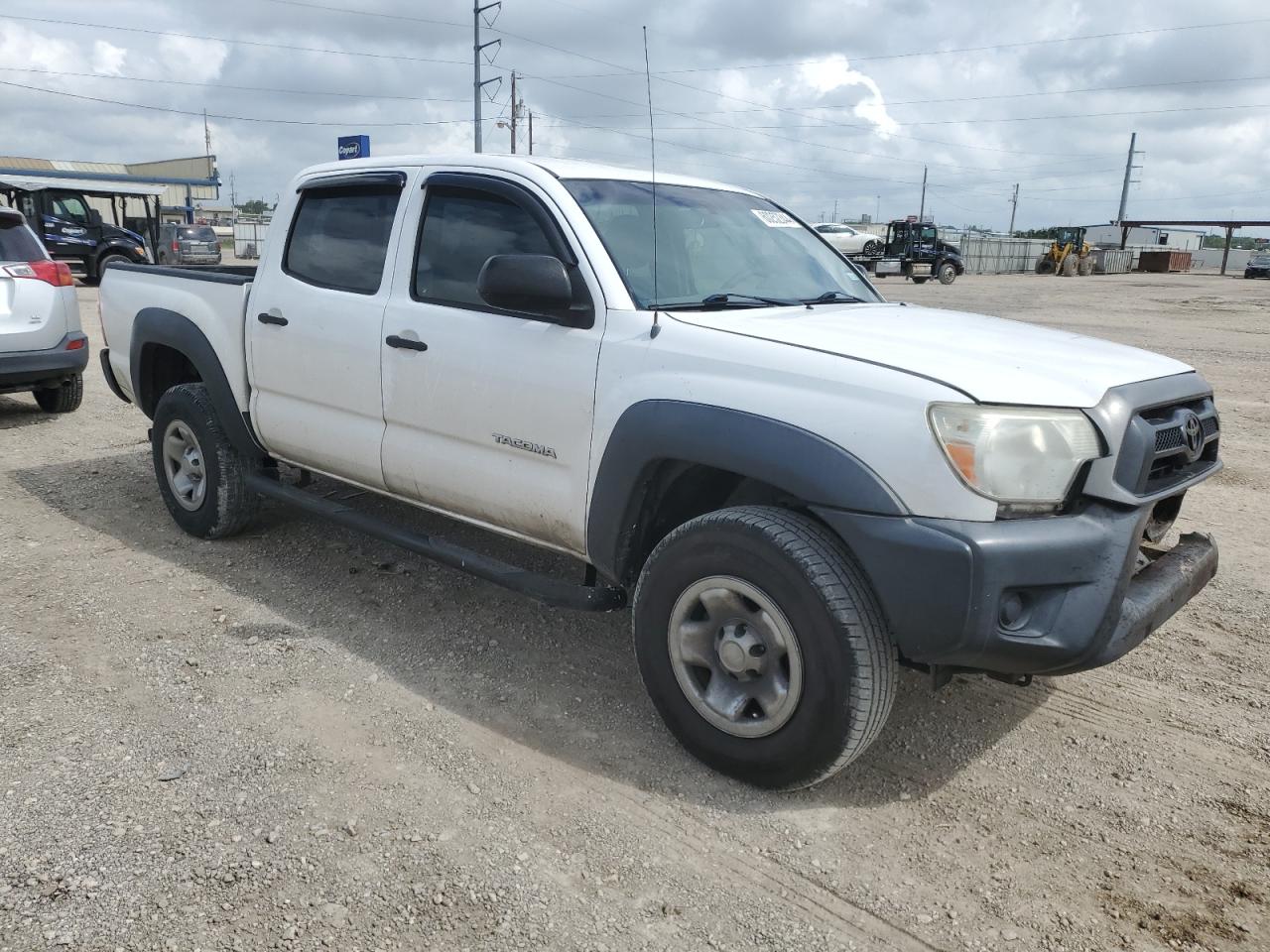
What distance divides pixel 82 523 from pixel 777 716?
175 inches

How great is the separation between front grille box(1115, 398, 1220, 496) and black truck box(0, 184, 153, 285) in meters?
23.4

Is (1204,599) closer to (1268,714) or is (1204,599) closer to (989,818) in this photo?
(1268,714)

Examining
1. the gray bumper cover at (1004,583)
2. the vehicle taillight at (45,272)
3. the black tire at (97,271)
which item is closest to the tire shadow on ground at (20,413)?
the vehicle taillight at (45,272)

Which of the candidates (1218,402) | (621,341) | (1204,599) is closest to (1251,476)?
(1204,599)

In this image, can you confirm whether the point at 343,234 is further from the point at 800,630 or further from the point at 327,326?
the point at 800,630

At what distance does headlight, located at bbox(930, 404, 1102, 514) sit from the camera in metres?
2.63

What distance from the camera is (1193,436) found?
123 inches

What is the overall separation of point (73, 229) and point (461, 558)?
23.0m

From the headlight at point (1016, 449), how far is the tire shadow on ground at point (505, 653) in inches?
41.5

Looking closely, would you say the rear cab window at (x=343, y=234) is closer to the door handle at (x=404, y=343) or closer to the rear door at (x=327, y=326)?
the rear door at (x=327, y=326)

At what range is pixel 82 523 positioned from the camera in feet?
18.6

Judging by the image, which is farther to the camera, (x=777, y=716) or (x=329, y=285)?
(x=329, y=285)

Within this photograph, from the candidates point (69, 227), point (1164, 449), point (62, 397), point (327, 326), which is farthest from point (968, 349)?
point (69, 227)

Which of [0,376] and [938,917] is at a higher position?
[0,376]
